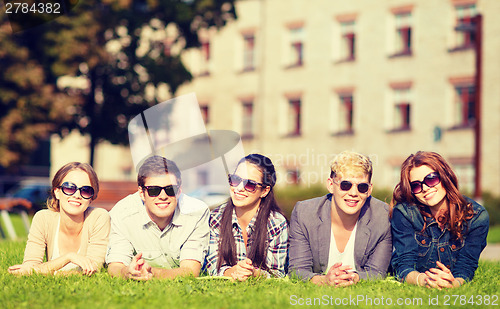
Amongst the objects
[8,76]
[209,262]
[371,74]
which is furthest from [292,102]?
[209,262]

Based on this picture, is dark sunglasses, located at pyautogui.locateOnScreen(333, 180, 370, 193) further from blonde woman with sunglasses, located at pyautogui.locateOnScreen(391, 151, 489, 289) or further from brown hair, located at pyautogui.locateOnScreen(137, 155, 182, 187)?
brown hair, located at pyautogui.locateOnScreen(137, 155, 182, 187)

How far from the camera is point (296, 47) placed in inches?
1421

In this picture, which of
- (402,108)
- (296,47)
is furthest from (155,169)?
(296,47)

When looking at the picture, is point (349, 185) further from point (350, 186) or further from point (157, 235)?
point (157, 235)

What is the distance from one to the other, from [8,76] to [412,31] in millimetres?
18558

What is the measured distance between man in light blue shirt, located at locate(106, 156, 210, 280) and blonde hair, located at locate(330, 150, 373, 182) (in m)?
1.30

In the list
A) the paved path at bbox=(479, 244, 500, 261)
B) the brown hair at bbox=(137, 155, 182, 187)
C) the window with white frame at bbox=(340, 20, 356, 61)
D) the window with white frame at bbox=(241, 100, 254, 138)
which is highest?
the window with white frame at bbox=(340, 20, 356, 61)

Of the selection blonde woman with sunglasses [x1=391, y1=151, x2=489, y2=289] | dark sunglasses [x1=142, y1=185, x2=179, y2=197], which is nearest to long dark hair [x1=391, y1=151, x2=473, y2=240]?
blonde woman with sunglasses [x1=391, y1=151, x2=489, y2=289]

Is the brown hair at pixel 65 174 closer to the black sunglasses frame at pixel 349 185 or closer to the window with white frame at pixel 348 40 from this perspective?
the black sunglasses frame at pixel 349 185

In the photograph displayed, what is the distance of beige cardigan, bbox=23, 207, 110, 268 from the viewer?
249 inches

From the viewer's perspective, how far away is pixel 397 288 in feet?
18.8

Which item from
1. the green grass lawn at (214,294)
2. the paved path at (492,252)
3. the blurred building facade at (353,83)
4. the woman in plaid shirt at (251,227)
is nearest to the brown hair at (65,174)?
the green grass lawn at (214,294)

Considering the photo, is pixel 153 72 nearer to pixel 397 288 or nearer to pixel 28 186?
pixel 28 186

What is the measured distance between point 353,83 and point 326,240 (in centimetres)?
2813
